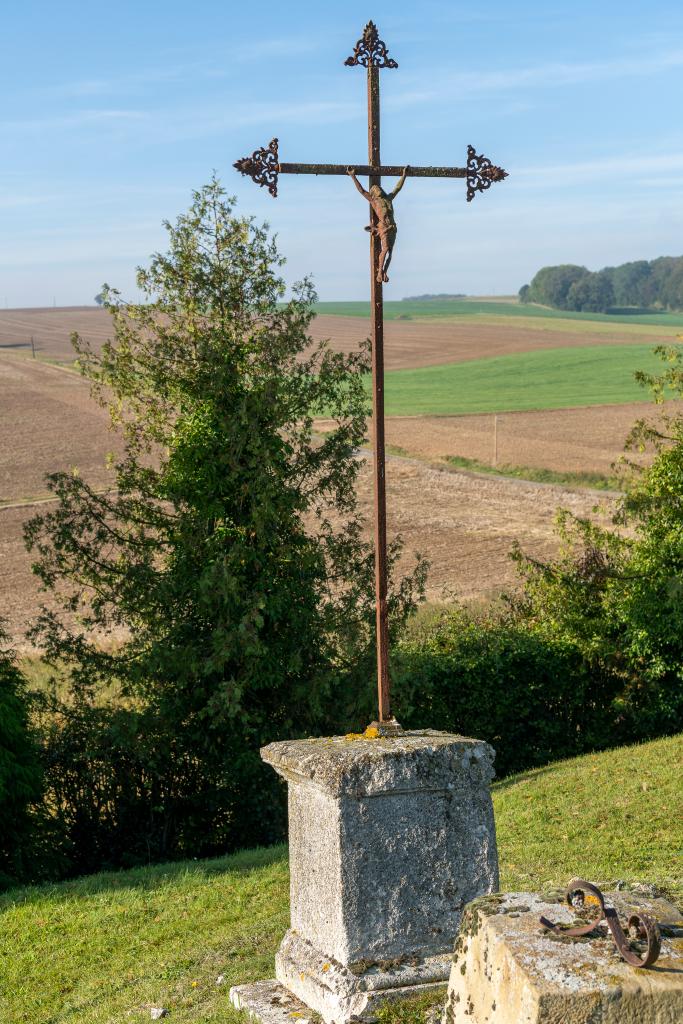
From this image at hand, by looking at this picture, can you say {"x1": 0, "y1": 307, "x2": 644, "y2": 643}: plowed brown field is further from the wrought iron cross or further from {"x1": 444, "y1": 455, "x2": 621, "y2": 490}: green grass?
the wrought iron cross

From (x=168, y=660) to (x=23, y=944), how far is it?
204 inches

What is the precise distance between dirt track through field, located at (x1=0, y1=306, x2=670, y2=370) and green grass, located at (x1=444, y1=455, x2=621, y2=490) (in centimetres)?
4600

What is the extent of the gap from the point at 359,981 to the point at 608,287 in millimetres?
174254

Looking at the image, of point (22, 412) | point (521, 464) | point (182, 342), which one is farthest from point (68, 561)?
point (22, 412)

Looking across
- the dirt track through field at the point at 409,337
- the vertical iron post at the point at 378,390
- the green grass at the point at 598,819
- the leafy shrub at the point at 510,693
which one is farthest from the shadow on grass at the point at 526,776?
the dirt track through field at the point at 409,337

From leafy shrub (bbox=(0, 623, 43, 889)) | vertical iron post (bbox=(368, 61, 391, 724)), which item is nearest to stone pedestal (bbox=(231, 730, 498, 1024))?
vertical iron post (bbox=(368, 61, 391, 724))

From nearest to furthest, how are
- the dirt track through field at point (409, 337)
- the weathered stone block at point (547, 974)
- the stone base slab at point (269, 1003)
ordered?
1. the weathered stone block at point (547, 974)
2. the stone base slab at point (269, 1003)
3. the dirt track through field at point (409, 337)

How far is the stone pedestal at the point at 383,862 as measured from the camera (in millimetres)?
5617

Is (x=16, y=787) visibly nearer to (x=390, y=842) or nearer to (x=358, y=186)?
(x=390, y=842)

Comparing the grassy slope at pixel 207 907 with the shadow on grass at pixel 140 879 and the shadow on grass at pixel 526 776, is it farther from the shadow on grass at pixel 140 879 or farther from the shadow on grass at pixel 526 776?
the shadow on grass at pixel 526 776

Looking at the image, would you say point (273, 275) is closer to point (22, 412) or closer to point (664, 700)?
point (664, 700)

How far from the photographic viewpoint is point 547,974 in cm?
373

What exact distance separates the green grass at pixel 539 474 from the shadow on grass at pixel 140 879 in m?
33.3

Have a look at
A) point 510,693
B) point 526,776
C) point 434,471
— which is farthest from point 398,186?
point 434,471
